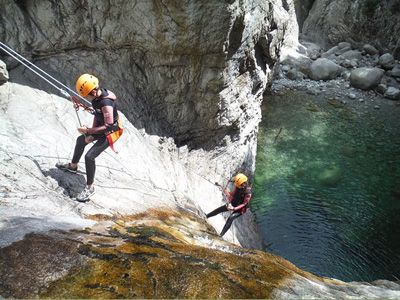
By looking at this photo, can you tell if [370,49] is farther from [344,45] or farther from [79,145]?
[79,145]

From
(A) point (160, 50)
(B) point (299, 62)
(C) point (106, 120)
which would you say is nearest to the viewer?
(C) point (106, 120)

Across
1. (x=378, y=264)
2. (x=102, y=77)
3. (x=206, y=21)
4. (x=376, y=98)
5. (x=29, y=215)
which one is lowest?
(x=378, y=264)

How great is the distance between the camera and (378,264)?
17562mm

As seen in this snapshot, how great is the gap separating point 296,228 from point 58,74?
1443 centimetres

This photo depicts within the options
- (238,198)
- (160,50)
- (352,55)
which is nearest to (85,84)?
(160,50)

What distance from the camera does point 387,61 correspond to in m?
38.2

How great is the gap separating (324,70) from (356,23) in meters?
10.9

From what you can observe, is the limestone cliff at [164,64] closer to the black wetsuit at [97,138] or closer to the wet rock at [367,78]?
the black wetsuit at [97,138]

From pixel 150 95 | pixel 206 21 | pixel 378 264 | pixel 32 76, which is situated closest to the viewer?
pixel 32 76

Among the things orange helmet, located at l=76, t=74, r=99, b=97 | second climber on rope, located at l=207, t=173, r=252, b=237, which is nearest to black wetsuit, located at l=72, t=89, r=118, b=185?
orange helmet, located at l=76, t=74, r=99, b=97

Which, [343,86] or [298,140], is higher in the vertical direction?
[343,86]

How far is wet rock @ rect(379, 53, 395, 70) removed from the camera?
38000mm

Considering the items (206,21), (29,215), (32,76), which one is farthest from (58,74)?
(29,215)

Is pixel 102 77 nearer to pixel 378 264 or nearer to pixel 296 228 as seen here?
pixel 296 228
